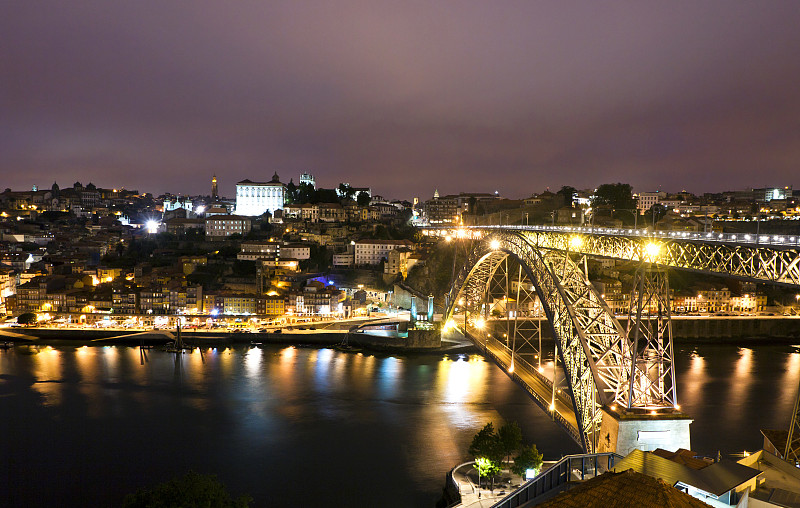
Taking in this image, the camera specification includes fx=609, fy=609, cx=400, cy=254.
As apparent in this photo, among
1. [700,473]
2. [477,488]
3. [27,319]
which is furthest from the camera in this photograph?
[27,319]

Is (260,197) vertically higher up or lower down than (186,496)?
higher up

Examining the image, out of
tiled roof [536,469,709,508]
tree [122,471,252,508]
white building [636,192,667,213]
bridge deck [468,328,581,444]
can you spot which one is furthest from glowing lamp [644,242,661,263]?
white building [636,192,667,213]

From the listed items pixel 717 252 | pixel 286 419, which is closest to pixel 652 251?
pixel 717 252

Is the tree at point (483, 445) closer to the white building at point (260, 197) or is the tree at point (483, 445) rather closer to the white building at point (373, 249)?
the white building at point (373, 249)

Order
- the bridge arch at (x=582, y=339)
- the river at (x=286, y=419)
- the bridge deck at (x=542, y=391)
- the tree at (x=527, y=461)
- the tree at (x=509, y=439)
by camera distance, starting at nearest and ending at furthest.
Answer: the bridge arch at (x=582, y=339) → the bridge deck at (x=542, y=391) → the tree at (x=527, y=461) → the tree at (x=509, y=439) → the river at (x=286, y=419)

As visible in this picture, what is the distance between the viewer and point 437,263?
26.4m

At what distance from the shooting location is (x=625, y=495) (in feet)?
10.9

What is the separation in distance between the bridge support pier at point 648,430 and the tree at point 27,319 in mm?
23254

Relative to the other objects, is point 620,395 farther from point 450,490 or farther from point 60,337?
point 60,337

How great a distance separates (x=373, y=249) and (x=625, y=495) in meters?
27.6

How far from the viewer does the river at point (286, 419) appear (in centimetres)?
938

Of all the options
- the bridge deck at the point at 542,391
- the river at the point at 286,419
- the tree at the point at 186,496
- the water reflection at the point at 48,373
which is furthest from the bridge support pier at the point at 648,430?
the water reflection at the point at 48,373

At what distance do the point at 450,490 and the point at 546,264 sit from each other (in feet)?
10.8

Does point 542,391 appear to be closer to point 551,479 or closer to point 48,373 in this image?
point 551,479
